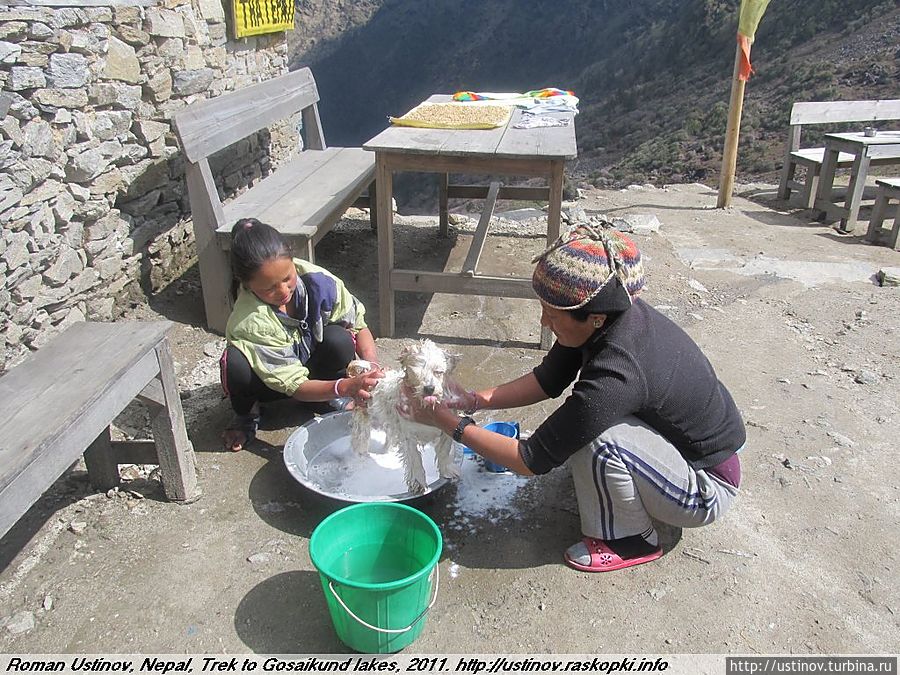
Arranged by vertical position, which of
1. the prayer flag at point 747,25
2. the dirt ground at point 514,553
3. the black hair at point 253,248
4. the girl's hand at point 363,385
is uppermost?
the prayer flag at point 747,25

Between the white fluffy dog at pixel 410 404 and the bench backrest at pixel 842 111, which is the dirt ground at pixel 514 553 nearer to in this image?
the white fluffy dog at pixel 410 404

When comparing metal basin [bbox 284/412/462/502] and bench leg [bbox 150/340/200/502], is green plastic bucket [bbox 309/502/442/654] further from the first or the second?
bench leg [bbox 150/340/200/502]

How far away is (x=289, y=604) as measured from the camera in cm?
223

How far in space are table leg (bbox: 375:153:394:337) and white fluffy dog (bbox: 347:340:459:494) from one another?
1.64m

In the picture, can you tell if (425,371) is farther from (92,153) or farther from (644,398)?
(92,153)

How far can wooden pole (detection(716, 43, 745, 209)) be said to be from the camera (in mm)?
7121

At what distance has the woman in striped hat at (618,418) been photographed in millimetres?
1992

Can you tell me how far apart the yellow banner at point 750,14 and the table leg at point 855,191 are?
1680 mm

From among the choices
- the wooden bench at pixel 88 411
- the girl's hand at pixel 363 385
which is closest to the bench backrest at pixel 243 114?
the wooden bench at pixel 88 411

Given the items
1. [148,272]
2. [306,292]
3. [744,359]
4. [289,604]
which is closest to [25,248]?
[148,272]

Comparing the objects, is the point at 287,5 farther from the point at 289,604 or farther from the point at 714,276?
the point at 289,604

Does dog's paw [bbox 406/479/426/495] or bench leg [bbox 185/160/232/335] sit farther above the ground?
bench leg [bbox 185/160/232/335]

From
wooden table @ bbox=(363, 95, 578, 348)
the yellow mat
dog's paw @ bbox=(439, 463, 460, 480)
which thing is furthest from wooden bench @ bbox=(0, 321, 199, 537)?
the yellow mat

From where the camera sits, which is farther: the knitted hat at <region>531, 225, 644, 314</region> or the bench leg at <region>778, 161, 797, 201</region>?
the bench leg at <region>778, 161, 797, 201</region>
